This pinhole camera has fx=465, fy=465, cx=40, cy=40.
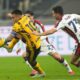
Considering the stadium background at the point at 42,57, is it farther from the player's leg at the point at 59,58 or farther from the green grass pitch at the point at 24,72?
the player's leg at the point at 59,58

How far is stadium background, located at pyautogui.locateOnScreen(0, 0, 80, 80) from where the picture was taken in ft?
40.7

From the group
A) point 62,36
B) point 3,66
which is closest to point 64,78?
point 3,66

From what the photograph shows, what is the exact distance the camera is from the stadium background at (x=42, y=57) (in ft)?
40.7

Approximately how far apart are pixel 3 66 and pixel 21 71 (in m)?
1.84

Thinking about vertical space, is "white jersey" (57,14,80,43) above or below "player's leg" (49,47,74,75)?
above

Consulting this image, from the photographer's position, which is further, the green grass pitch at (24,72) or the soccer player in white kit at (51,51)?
the soccer player in white kit at (51,51)

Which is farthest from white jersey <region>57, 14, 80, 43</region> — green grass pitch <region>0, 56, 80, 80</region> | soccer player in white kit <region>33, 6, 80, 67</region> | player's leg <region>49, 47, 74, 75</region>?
green grass pitch <region>0, 56, 80, 80</region>

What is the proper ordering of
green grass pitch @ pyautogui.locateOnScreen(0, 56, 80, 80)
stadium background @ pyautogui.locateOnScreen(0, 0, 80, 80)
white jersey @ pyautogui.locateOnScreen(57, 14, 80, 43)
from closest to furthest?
white jersey @ pyautogui.locateOnScreen(57, 14, 80, 43), green grass pitch @ pyautogui.locateOnScreen(0, 56, 80, 80), stadium background @ pyautogui.locateOnScreen(0, 0, 80, 80)

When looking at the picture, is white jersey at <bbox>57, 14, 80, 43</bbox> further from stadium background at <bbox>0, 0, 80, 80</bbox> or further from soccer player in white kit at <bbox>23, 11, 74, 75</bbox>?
stadium background at <bbox>0, 0, 80, 80</bbox>

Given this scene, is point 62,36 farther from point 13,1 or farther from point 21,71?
point 13,1

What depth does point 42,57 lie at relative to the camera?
18.7 meters

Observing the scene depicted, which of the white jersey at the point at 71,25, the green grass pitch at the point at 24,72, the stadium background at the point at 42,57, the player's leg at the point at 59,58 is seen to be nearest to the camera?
the white jersey at the point at 71,25

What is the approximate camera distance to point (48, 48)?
491 inches

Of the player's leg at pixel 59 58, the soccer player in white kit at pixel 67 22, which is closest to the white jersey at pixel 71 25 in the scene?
the soccer player in white kit at pixel 67 22
